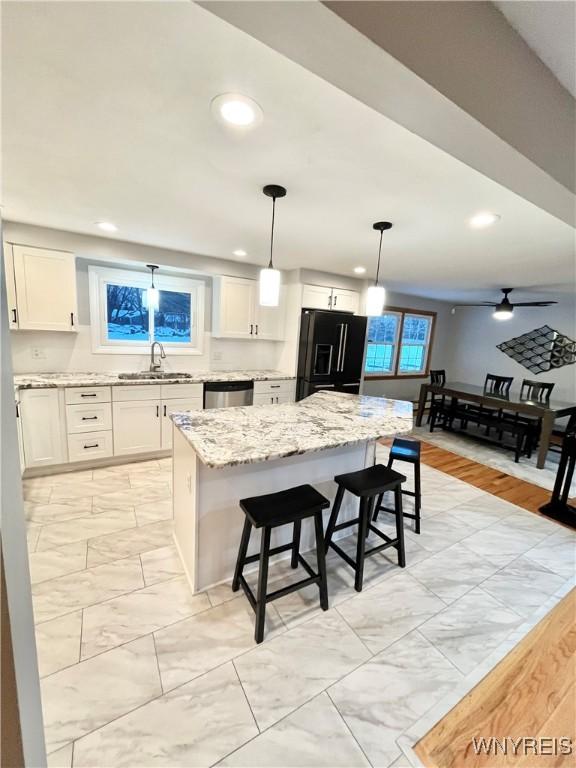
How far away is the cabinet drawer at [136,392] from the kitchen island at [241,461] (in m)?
1.50

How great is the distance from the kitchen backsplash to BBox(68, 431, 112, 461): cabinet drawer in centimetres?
88

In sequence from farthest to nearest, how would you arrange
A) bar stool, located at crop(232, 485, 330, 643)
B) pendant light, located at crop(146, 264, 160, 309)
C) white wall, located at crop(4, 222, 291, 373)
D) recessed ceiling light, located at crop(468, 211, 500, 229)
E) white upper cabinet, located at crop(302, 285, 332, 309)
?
white upper cabinet, located at crop(302, 285, 332, 309), pendant light, located at crop(146, 264, 160, 309), white wall, located at crop(4, 222, 291, 373), recessed ceiling light, located at crop(468, 211, 500, 229), bar stool, located at crop(232, 485, 330, 643)

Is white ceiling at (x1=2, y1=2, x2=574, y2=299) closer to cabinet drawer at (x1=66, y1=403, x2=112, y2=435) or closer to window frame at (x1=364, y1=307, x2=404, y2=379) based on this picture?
cabinet drawer at (x1=66, y1=403, x2=112, y2=435)

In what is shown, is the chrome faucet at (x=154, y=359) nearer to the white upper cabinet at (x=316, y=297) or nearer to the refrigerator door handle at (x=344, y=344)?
the white upper cabinet at (x=316, y=297)

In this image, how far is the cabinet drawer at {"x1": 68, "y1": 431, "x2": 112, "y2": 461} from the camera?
309cm

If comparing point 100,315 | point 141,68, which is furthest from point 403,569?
point 100,315

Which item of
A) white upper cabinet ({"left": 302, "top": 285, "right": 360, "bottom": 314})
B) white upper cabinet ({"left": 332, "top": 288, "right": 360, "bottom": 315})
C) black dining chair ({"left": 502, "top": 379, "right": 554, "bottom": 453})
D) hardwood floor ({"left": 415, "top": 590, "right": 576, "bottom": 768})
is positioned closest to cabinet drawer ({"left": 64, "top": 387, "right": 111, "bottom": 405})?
white upper cabinet ({"left": 302, "top": 285, "right": 360, "bottom": 314})

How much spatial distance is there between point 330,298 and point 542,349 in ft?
14.7

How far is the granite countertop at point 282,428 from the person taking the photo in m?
1.55

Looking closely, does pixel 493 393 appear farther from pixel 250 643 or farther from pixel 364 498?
pixel 250 643

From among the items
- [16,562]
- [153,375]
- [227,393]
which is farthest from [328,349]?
[16,562]

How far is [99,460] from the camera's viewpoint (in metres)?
3.30

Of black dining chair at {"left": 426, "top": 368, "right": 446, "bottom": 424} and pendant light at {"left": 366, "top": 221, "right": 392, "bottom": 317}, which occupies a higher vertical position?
pendant light at {"left": 366, "top": 221, "right": 392, "bottom": 317}

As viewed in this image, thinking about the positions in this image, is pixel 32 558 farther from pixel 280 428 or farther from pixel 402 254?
pixel 402 254
